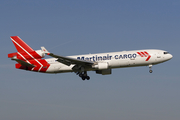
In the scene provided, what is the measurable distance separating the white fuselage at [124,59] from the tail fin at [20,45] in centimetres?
634

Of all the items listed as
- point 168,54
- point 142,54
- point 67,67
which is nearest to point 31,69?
point 67,67

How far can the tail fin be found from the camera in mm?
64625

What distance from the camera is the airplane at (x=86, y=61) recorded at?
199ft

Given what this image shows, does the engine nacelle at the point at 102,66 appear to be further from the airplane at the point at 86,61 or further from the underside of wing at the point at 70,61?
the underside of wing at the point at 70,61

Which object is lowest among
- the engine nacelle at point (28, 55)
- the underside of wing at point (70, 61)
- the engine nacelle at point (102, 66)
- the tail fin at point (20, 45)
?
the engine nacelle at point (102, 66)

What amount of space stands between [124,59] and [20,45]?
21.2 metres

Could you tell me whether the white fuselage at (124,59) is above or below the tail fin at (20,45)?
below

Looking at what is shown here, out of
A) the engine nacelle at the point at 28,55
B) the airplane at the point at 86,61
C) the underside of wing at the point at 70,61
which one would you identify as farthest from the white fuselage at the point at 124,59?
the engine nacelle at the point at 28,55

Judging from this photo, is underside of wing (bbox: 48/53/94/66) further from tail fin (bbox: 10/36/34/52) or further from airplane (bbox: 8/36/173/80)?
tail fin (bbox: 10/36/34/52)

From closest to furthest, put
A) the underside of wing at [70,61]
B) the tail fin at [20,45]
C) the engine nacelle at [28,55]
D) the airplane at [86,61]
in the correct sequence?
the underside of wing at [70,61] → the airplane at [86,61] → the engine nacelle at [28,55] → the tail fin at [20,45]

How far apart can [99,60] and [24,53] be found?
49.1 feet

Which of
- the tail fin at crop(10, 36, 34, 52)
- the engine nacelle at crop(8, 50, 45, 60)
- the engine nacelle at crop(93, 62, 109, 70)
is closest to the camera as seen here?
the engine nacelle at crop(93, 62, 109, 70)

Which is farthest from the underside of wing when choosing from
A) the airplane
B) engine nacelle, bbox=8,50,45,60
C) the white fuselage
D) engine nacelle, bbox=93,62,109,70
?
engine nacelle, bbox=8,50,45,60

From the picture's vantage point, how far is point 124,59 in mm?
60656
